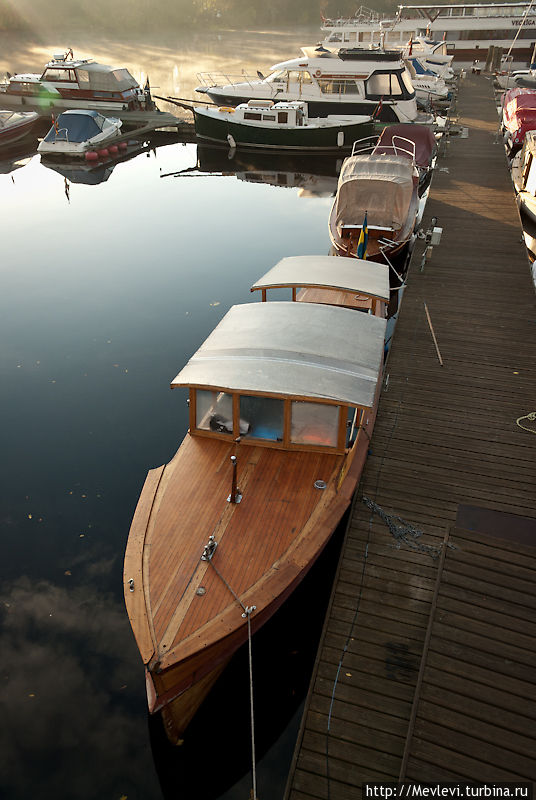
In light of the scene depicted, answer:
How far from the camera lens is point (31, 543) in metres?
10.9

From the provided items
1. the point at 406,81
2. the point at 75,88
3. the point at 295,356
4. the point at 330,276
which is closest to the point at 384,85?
the point at 406,81

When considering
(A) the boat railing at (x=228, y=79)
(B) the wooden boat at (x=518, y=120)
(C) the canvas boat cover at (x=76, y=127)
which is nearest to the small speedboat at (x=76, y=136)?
(C) the canvas boat cover at (x=76, y=127)

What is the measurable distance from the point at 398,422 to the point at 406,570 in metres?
3.98

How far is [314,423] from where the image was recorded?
9.71 metres

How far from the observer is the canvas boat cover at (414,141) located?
28766mm

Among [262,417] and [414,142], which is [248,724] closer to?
[262,417]

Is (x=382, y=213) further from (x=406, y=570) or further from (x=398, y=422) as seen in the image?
(x=406, y=570)

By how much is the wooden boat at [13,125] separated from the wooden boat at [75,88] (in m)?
4.89

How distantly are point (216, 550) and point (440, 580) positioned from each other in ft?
11.1

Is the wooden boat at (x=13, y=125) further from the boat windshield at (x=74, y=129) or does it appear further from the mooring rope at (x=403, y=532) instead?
the mooring rope at (x=403, y=532)

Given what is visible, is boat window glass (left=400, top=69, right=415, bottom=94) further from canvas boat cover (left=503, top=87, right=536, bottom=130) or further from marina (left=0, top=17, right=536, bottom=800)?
marina (left=0, top=17, right=536, bottom=800)

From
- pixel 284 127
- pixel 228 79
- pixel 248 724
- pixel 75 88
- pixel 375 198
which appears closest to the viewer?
pixel 248 724

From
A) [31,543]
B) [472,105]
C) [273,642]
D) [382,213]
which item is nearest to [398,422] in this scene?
[273,642]

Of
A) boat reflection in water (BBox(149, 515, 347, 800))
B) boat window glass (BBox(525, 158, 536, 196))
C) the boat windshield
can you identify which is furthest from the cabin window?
boat reflection in water (BBox(149, 515, 347, 800))
